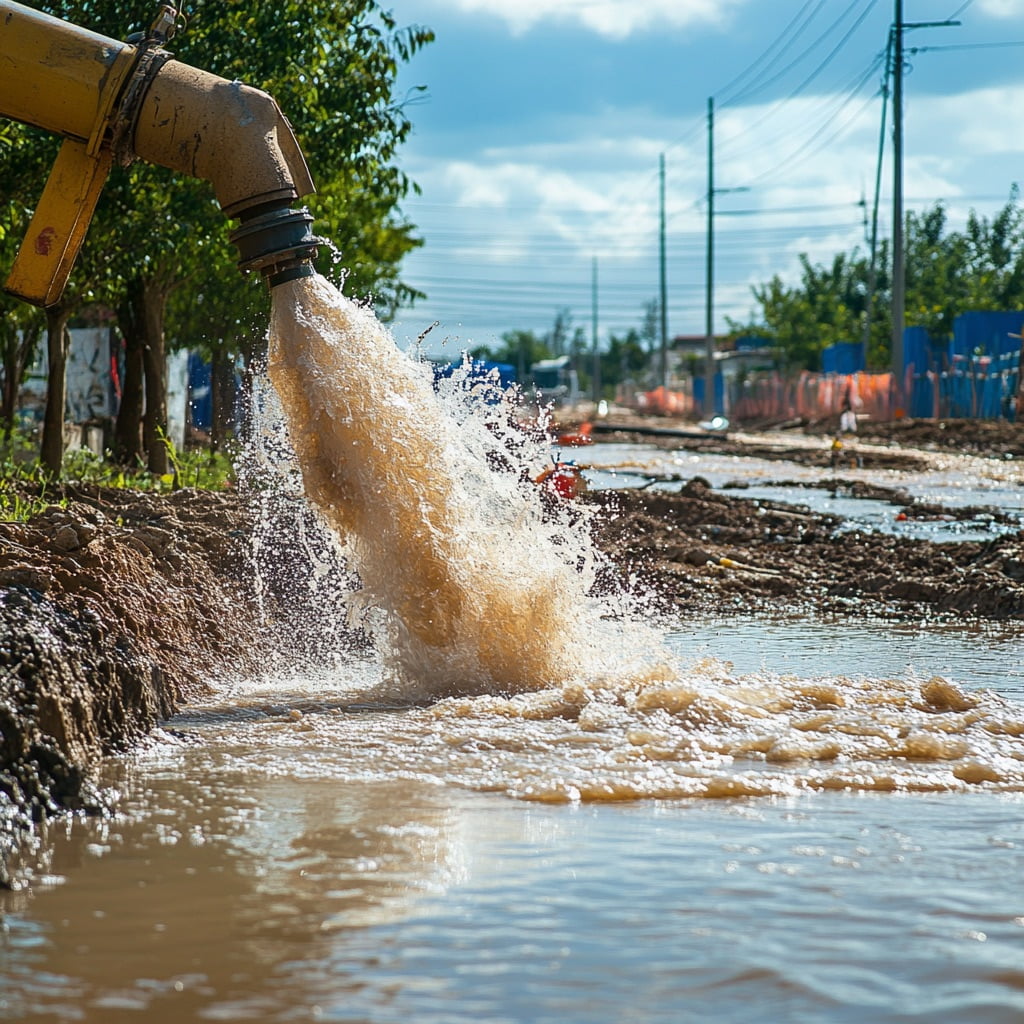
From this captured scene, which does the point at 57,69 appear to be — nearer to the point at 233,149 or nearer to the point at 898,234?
the point at 233,149

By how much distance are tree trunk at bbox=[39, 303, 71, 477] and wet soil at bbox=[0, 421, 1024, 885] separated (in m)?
2.51

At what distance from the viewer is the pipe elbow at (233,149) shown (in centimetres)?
603

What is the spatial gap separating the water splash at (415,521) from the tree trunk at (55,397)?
7229mm

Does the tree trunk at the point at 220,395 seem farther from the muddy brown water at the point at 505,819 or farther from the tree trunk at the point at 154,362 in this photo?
the muddy brown water at the point at 505,819

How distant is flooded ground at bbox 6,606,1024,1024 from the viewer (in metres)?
3.21

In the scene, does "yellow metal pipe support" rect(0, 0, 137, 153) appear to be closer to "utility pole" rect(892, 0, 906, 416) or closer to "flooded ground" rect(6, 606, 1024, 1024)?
"flooded ground" rect(6, 606, 1024, 1024)

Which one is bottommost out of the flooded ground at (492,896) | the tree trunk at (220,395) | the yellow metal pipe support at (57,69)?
the flooded ground at (492,896)

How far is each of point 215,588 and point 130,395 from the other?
411 inches

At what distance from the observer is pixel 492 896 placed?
152 inches

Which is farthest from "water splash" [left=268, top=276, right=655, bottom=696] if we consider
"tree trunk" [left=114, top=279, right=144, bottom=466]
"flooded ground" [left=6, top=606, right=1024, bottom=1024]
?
"tree trunk" [left=114, top=279, right=144, bottom=466]

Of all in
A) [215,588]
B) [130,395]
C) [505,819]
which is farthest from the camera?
[130,395]

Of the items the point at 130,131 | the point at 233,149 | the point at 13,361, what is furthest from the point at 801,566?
the point at 13,361

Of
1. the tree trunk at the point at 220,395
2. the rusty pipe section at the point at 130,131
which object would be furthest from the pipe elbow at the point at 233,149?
the tree trunk at the point at 220,395

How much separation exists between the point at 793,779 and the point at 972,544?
764 cm
